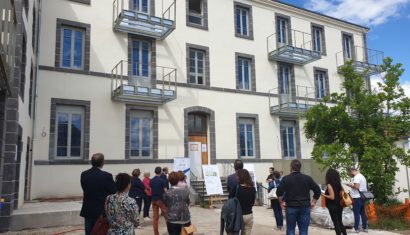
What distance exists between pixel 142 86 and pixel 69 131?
3.42m

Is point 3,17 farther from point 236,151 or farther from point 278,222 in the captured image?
point 236,151

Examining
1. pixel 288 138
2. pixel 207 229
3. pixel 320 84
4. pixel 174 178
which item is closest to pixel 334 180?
pixel 174 178

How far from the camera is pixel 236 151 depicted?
58.1ft

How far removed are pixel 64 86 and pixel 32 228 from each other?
21.9 ft

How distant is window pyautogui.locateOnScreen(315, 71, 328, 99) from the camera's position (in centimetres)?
2170

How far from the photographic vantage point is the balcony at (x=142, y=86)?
560 inches

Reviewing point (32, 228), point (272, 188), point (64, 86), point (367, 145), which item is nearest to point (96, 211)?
point (32, 228)

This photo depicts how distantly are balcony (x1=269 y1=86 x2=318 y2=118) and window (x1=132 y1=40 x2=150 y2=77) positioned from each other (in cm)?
712

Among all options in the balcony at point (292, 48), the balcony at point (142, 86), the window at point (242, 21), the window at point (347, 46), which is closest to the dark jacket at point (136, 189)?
the balcony at point (142, 86)

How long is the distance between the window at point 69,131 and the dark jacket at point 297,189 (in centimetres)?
1020

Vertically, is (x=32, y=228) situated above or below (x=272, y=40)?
below

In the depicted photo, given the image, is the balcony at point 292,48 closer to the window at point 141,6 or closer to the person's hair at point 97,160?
the window at point 141,6

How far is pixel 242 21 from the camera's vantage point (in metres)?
19.5

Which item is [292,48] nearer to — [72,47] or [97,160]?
[72,47]
